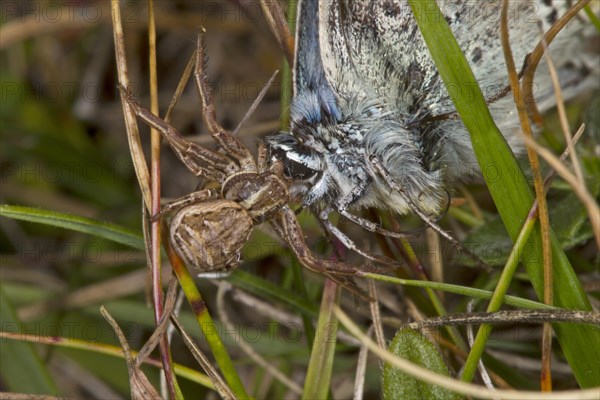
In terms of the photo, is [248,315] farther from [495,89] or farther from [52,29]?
[52,29]

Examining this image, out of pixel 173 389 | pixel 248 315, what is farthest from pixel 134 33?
pixel 173 389

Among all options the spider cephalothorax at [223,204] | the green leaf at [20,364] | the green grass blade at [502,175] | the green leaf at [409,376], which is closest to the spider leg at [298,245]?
the spider cephalothorax at [223,204]

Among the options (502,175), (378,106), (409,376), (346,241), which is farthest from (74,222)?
(502,175)

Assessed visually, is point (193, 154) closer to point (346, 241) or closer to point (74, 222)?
Answer: point (74, 222)

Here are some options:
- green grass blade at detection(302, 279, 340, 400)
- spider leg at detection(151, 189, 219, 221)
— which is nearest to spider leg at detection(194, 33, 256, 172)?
spider leg at detection(151, 189, 219, 221)

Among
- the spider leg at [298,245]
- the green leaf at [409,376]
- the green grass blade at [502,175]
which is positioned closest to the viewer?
the green leaf at [409,376]

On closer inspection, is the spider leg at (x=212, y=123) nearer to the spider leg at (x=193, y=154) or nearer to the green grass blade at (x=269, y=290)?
the spider leg at (x=193, y=154)
